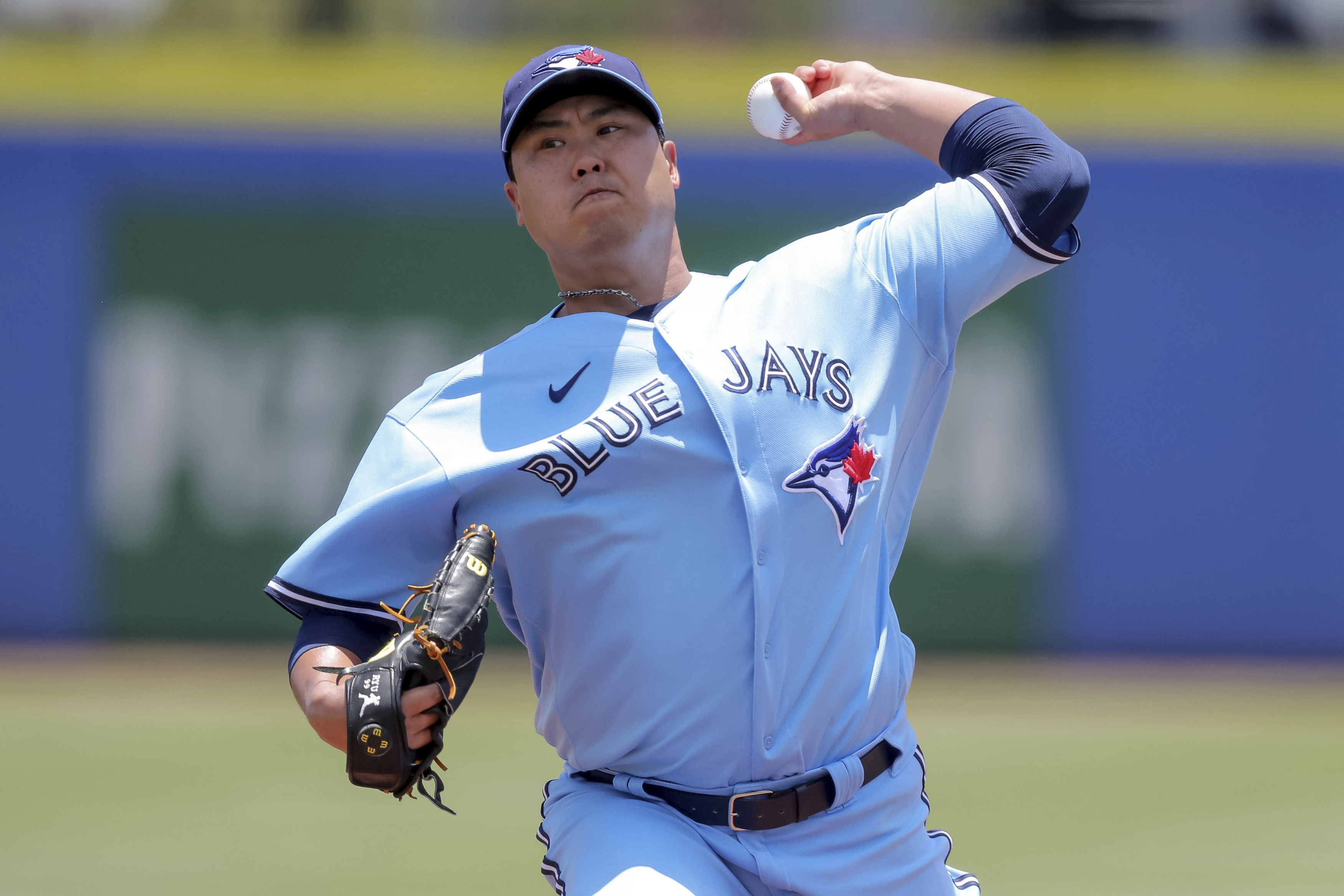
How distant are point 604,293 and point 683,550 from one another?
24.9 inches

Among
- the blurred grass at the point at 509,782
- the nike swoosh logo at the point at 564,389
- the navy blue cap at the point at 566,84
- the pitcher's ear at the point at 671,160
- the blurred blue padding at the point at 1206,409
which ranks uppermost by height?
the blurred blue padding at the point at 1206,409

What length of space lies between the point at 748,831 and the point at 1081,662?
750 centimetres

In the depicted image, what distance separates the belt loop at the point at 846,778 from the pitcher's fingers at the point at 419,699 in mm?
720

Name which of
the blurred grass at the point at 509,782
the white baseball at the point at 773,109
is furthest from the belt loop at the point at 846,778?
the blurred grass at the point at 509,782

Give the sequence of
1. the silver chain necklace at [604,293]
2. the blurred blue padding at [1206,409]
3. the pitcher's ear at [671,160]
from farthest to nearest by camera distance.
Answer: the blurred blue padding at [1206,409] < the pitcher's ear at [671,160] < the silver chain necklace at [604,293]

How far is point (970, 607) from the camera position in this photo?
982 centimetres

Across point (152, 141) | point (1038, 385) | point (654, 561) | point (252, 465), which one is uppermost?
point (152, 141)

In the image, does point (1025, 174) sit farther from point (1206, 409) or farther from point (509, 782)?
point (1206, 409)

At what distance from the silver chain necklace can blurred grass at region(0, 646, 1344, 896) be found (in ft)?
9.98

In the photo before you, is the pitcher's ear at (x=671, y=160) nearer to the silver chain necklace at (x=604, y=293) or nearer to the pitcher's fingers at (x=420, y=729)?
the silver chain necklace at (x=604, y=293)

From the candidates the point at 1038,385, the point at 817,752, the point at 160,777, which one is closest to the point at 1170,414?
the point at 1038,385

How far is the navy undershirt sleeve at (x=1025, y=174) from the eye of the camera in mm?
2947

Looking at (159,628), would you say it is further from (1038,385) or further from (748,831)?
(748,831)

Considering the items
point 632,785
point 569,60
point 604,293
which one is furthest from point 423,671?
point 569,60
